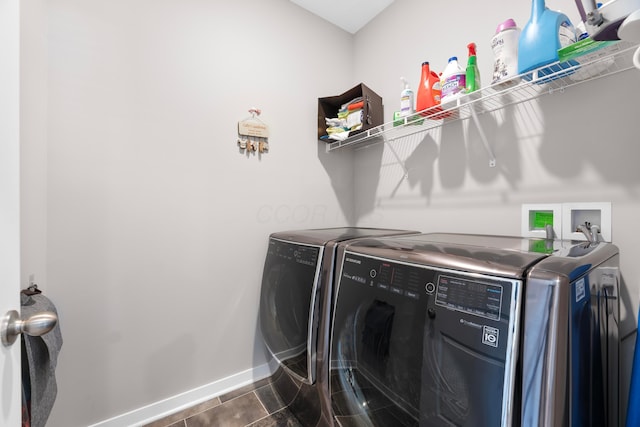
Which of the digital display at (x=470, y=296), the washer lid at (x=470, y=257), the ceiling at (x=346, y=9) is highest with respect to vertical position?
the ceiling at (x=346, y=9)

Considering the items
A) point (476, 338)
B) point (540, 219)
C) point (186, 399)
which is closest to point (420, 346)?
point (476, 338)

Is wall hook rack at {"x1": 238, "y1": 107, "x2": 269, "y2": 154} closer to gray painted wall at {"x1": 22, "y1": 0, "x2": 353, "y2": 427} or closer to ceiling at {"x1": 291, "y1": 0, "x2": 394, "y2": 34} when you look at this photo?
gray painted wall at {"x1": 22, "y1": 0, "x2": 353, "y2": 427}

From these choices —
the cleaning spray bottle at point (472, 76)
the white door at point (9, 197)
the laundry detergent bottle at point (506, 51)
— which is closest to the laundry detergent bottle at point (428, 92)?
the cleaning spray bottle at point (472, 76)

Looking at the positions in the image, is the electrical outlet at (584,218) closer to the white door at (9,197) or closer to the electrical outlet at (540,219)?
the electrical outlet at (540,219)

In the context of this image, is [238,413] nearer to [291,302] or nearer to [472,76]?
[291,302]

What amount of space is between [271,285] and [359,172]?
1158 millimetres

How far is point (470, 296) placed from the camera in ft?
2.02

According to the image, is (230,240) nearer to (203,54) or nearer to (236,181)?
(236,181)

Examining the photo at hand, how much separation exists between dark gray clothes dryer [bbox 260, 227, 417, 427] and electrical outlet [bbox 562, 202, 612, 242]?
2.78 ft

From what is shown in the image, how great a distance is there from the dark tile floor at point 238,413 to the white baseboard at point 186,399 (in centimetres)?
A: 3

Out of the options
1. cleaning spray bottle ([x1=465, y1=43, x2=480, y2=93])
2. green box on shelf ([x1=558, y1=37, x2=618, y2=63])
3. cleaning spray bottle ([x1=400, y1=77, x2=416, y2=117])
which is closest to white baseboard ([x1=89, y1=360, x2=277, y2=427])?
cleaning spray bottle ([x1=400, y1=77, x2=416, y2=117])

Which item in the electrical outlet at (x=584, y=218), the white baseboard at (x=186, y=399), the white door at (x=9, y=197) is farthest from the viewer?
the white baseboard at (x=186, y=399)

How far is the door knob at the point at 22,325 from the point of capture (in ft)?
1.73

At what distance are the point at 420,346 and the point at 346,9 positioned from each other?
222 cm
